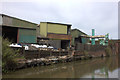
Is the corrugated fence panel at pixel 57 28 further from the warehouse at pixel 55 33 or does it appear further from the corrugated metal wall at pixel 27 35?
the corrugated metal wall at pixel 27 35

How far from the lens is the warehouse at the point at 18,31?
59.8ft

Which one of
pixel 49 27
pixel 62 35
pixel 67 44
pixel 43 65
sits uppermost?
pixel 49 27

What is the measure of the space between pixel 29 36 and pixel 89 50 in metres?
12.8

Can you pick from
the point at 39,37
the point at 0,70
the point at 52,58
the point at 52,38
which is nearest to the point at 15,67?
the point at 0,70

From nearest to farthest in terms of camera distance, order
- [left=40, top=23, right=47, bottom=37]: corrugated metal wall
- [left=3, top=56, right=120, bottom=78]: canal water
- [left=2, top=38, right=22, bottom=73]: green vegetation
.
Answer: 1. [left=2, top=38, right=22, bottom=73]: green vegetation
2. [left=3, top=56, right=120, bottom=78]: canal water
3. [left=40, top=23, right=47, bottom=37]: corrugated metal wall

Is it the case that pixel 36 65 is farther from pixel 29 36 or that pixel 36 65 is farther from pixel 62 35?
pixel 62 35

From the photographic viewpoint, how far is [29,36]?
19.5 meters

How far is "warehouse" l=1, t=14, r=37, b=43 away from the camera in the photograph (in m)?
18.2

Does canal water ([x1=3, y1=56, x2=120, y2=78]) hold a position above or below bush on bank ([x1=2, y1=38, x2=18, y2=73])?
below

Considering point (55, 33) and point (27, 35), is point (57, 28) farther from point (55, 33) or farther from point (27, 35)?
point (27, 35)

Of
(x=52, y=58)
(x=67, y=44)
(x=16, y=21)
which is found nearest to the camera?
(x=52, y=58)

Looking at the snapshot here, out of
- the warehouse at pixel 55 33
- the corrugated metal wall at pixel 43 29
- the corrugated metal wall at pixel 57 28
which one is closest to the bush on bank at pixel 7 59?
the warehouse at pixel 55 33

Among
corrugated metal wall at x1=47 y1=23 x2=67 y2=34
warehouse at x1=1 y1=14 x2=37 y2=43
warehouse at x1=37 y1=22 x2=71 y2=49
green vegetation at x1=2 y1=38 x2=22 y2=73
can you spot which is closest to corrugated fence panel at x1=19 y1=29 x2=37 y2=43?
warehouse at x1=1 y1=14 x2=37 y2=43

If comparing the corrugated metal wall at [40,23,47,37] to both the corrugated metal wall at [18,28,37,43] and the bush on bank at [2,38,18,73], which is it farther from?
the bush on bank at [2,38,18,73]
